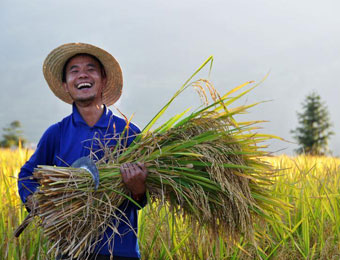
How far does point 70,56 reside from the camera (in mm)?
2680

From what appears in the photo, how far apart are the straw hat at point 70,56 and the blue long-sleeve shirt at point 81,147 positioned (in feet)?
1.19

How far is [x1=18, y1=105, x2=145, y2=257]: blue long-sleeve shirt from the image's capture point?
2.29m

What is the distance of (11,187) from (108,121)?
67.6 inches

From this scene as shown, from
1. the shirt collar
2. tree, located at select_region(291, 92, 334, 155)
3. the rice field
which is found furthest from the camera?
tree, located at select_region(291, 92, 334, 155)

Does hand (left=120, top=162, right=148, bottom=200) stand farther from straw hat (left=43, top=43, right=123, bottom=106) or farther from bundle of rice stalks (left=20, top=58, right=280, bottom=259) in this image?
straw hat (left=43, top=43, right=123, bottom=106)

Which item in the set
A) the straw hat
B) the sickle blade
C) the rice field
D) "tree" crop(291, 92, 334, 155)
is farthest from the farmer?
"tree" crop(291, 92, 334, 155)

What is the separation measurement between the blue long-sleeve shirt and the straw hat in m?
0.36

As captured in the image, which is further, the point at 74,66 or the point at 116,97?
the point at 116,97

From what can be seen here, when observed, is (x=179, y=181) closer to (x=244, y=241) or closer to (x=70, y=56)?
(x=244, y=241)

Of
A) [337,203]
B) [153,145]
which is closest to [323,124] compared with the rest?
[337,203]

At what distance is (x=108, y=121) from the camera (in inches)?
97.7

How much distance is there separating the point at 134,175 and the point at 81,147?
1.81 ft

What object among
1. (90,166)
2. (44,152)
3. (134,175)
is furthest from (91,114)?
(134,175)

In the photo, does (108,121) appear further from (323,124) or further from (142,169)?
(323,124)
